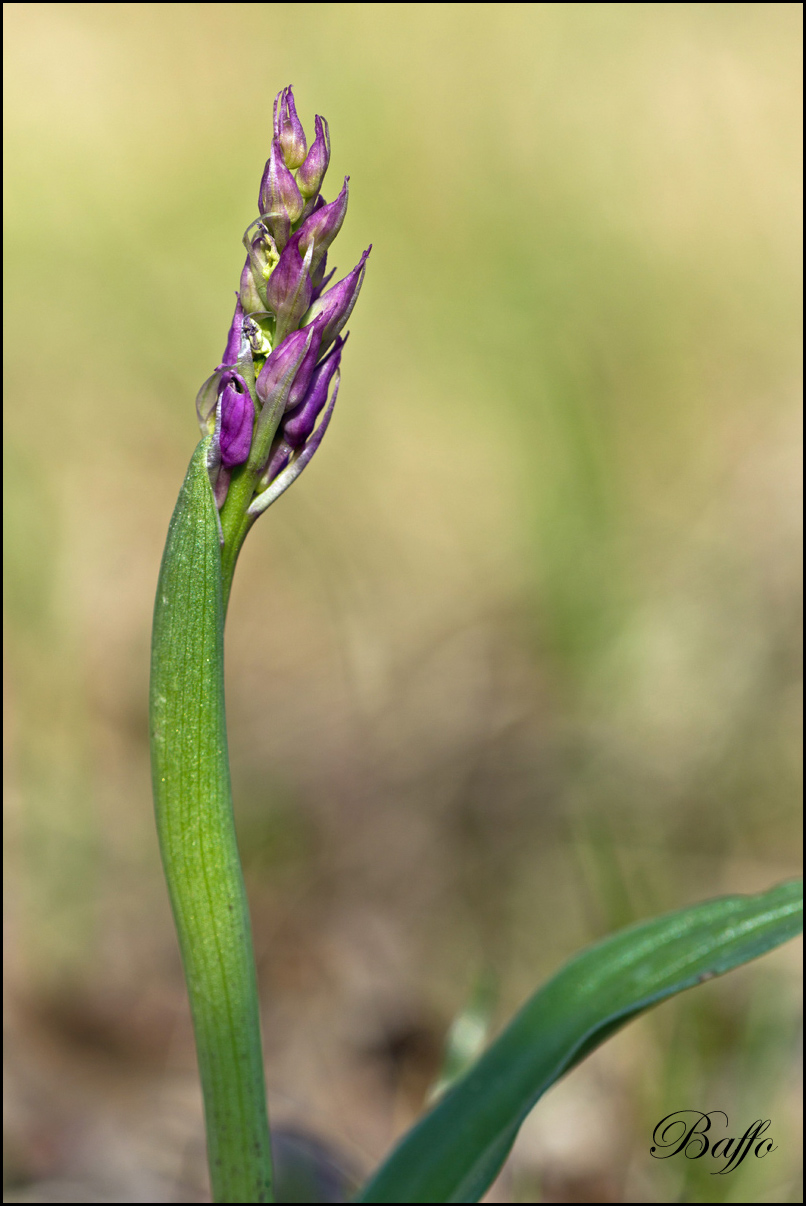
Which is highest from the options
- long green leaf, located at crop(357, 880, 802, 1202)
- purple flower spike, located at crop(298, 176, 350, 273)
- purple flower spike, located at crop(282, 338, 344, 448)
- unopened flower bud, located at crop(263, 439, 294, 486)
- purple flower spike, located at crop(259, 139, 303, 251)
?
purple flower spike, located at crop(259, 139, 303, 251)

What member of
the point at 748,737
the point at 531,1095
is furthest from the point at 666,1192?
the point at 748,737

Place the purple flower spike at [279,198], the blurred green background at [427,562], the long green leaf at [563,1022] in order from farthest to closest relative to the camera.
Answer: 1. the blurred green background at [427,562]
2. the long green leaf at [563,1022]
3. the purple flower spike at [279,198]

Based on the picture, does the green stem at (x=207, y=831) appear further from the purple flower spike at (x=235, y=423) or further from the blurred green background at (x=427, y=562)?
the blurred green background at (x=427, y=562)

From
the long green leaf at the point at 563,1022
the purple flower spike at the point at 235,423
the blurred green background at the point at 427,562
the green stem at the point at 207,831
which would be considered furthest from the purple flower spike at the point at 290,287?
the blurred green background at the point at 427,562

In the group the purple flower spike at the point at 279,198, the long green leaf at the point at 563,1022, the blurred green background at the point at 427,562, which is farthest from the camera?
the blurred green background at the point at 427,562

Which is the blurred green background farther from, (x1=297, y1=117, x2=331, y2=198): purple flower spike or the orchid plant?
(x1=297, y1=117, x2=331, y2=198): purple flower spike

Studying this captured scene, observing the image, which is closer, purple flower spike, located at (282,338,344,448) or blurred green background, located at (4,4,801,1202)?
purple flower spike, located at (282,338,344,448)

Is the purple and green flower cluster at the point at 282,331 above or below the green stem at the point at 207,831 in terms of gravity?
above

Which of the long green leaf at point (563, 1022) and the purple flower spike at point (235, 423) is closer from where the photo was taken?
the purple flower spike at point (235, 423)

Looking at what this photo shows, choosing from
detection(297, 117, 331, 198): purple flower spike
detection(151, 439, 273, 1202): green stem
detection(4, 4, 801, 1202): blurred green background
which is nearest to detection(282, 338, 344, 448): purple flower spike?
detection(151, 439, 273, 1202): green stem
